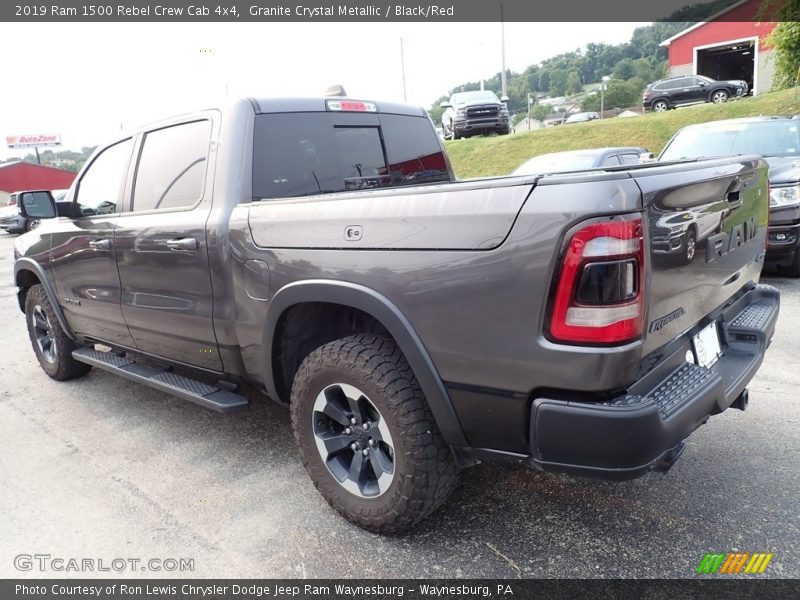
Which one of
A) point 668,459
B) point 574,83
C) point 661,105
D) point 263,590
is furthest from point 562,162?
point 574,83

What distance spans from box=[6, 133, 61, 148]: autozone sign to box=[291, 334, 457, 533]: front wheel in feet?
256

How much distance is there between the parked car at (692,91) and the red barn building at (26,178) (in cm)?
4051

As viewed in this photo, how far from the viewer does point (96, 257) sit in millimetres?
3871

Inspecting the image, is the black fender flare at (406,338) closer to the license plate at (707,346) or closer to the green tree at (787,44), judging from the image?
the license plate at (707,346)

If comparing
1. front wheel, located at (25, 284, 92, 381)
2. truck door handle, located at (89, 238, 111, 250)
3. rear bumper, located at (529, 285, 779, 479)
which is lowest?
front wheel, located at (25, 284, 92, 381)

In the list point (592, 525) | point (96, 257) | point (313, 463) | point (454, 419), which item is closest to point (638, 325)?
point (454, 419)

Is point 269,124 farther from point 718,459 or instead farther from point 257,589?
point 718,459

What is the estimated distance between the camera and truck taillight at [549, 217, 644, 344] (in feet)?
5.90

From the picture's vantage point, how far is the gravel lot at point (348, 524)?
237 centimetres

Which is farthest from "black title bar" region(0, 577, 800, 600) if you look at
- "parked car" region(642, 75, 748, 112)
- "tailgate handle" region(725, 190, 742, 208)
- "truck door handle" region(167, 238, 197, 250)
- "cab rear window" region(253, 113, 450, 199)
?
"parked car" region(642, 75, 748, 112)

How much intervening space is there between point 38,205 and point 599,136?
1698 centimetres

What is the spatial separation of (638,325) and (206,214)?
215cm

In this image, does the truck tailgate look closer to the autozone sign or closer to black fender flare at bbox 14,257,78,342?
black fender flare at bbox 14,257,78,342

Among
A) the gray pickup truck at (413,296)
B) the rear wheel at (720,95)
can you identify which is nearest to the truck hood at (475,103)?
the rear wheel at (720,95)
